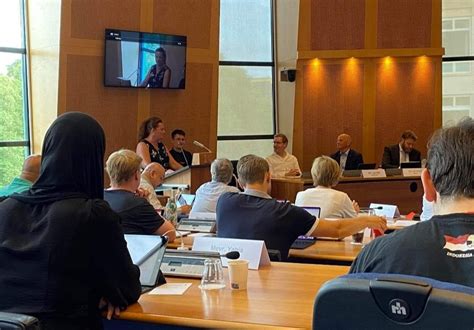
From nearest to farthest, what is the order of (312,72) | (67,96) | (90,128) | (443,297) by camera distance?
1. (443,297)
2. (90,128)
3. (67,96)
4. (312,72)

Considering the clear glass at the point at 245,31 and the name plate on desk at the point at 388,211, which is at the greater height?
the clear glass at the point at 245,31

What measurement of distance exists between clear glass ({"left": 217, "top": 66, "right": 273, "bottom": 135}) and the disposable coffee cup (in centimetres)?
777

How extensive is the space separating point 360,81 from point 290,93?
3.90 feet

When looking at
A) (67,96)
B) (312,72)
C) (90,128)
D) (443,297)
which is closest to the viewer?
(443,297)

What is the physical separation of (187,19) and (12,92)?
270 centimetres

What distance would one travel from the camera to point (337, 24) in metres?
10.4

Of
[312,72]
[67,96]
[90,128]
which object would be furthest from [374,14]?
[90,128]

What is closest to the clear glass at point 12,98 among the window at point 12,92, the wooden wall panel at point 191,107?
the window at point 12,92

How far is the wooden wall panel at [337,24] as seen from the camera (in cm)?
1033

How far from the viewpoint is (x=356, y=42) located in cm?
1046

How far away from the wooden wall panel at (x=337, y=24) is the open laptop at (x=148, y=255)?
812cm

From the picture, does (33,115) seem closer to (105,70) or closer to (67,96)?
(67,96)

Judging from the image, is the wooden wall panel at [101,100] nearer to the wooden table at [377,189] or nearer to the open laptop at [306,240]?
the wooden table at [377,189]

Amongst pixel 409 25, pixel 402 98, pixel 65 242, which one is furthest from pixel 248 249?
pixel 409 25
